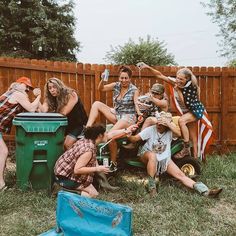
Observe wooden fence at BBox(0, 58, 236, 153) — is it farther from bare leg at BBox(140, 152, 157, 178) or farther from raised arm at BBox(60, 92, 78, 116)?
bare leg at BBox(140, 152, 157, 178)

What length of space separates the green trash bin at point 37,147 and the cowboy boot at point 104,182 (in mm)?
599

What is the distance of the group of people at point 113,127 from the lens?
14.6ft

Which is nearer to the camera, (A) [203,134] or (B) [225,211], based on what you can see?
(B) [225,211]

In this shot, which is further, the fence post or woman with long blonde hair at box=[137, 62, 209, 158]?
the fence post

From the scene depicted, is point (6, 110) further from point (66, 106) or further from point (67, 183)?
point (67, 183)

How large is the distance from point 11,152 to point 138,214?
3.60 m

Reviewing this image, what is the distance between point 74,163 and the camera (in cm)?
444

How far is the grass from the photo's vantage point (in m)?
3.69

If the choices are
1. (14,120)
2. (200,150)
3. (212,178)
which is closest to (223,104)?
(200,150)

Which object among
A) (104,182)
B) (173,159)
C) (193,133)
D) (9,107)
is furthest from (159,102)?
(9,107)

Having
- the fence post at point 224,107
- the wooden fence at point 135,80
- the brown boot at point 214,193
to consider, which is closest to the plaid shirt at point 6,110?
the wooden fence at point 135,80

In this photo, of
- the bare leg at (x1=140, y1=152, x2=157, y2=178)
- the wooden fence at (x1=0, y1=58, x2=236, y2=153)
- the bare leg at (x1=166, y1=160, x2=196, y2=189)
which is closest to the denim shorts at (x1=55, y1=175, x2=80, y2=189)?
the bare leg at (x1=140, y1=152, x2=157, y2=178)

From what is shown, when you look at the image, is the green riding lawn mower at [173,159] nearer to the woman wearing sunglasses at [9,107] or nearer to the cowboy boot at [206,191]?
the cowboy boot at [206,191]

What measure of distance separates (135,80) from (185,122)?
6.47 feet
